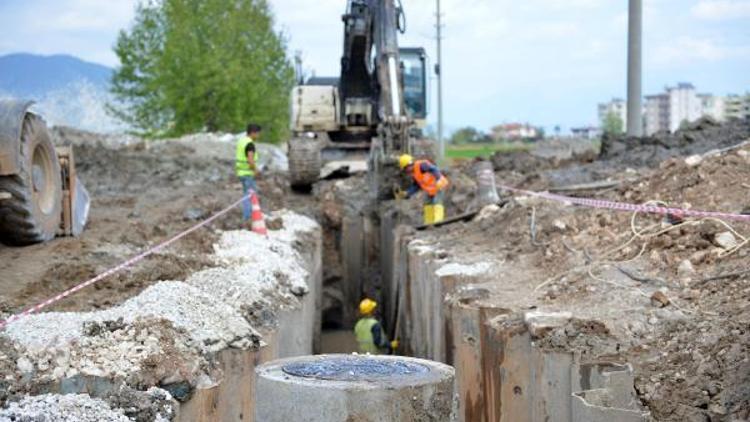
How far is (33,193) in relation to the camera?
11438mm

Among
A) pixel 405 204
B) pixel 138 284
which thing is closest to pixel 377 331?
pixel 405 204

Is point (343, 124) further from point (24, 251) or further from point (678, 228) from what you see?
point (678, 228)

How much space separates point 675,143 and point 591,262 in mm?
11153

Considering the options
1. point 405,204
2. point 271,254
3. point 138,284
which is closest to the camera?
point 138,284

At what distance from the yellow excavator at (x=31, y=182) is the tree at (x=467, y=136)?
90180 mm

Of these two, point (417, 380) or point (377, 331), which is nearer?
point (417, 380)

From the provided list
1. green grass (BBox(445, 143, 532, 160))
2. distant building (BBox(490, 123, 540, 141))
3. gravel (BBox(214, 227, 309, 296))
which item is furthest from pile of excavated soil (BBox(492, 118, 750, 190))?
distant building (BBox(490, 123, 540, 141))

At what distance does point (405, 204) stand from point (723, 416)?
12.6 m

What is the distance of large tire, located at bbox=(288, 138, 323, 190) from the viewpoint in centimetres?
2092

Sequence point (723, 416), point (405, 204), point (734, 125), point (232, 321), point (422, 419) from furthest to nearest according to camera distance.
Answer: point (734, 125)
point (405, 204)
point (232, 321)
point (723, 416)
point (422, 419)

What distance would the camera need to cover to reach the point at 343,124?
22344 millimetres

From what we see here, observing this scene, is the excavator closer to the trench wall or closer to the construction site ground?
the construction site ground

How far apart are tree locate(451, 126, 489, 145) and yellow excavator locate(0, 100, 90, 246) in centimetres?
9018

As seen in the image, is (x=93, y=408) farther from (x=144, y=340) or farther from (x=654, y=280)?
(x=654, y=280)
